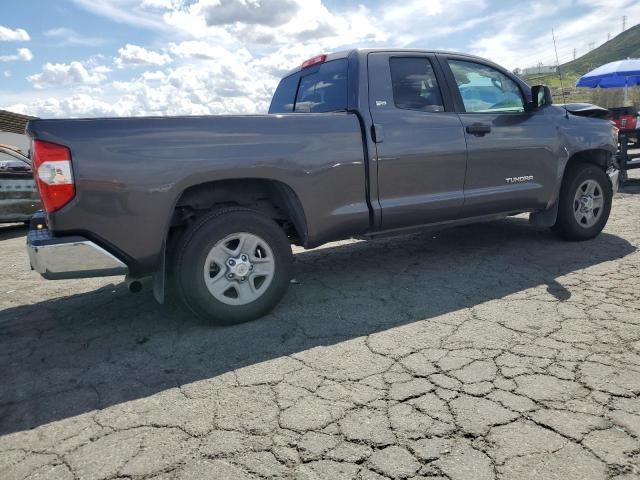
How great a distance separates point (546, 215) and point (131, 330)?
13.5ft

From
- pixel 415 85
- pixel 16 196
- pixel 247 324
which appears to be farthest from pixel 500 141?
pixel 16 196

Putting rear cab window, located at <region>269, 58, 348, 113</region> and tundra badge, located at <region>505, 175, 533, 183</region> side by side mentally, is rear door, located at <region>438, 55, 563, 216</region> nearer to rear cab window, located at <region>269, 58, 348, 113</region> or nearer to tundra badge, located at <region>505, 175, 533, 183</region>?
tundra badge, located at <region>505, 175, 533, 183</region>

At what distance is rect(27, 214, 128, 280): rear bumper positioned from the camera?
288cm

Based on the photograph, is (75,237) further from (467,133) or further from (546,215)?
(546,215)

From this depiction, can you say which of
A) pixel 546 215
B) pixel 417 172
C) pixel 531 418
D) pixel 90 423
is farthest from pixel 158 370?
pixel 546 215

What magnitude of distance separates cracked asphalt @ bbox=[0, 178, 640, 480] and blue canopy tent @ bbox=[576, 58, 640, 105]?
10873mm

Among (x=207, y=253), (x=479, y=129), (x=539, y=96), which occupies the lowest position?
(x=207, y=253)

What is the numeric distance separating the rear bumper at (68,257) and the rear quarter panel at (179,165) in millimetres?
73

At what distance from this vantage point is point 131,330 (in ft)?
11.6

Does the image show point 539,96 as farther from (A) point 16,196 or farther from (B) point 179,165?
(A) point 16,196

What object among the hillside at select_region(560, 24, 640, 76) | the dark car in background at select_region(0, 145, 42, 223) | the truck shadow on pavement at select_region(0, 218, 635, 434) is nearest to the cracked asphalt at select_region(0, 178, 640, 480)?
the truck shadow on pavement at select_region(0, 218, 635, 434)

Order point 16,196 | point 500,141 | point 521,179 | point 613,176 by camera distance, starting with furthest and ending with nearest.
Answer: point 16,196
point 613,176
point 521,179
point 500,141

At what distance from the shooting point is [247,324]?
3.48 meters

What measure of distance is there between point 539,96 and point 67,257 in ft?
14.0
